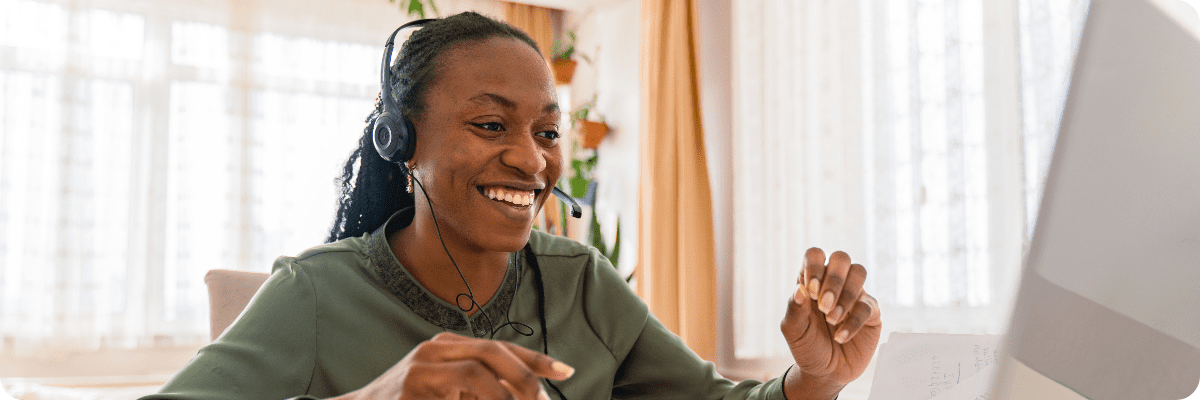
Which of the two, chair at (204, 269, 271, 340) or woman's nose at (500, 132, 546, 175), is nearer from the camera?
woman's nose at (500, 132, 546, 175)

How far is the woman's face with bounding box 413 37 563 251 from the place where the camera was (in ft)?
3.27

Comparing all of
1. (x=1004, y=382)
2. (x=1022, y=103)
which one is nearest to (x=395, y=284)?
(x=1004, y=382)

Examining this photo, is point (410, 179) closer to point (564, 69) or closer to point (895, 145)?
point (895, 145)

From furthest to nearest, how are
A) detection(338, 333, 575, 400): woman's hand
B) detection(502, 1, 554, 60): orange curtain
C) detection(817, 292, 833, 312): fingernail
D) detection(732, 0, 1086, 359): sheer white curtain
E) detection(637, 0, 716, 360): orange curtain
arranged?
Answer: detection(502, 1, 554, 60): orange curtain
detection(637, 0, 716, 360): orange curtain
detection(732, 0, 1086, 359): sheer white curtain
detection(817, 292, 833, 312): fingernail
detection(338, 333, 575, 400): woman's hand

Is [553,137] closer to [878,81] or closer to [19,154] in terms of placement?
[878,81]

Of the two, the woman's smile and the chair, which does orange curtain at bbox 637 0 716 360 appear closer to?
the chair

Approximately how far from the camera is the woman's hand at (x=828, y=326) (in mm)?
748

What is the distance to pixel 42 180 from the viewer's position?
12.0ft

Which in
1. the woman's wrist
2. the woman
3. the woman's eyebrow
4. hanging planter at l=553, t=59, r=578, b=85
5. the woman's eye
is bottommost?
the woman's wrist

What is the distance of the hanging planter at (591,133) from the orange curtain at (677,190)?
0.85m

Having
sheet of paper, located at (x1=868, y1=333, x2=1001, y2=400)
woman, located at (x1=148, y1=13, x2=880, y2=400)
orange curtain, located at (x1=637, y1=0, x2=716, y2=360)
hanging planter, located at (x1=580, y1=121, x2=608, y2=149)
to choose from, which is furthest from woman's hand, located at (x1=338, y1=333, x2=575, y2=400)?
hanging planter, located at (x1=580, y1=121, x2=608, y2=149)

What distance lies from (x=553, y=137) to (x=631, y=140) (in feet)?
10.6

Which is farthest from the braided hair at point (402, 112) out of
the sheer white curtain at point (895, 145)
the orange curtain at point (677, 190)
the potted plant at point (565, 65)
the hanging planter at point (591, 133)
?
the potted plant at point (565, 65)

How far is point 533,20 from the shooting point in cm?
479
